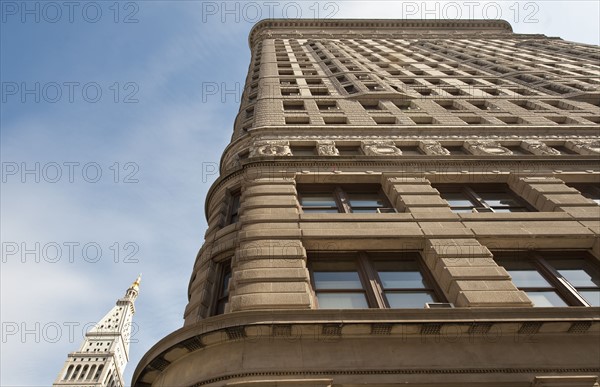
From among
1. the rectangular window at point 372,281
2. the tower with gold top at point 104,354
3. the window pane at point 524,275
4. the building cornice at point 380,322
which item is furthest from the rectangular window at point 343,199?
the tower with gold top at point 104,354

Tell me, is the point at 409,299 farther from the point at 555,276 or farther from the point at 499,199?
the point at 499,199

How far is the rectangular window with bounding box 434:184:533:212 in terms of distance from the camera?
1441cm

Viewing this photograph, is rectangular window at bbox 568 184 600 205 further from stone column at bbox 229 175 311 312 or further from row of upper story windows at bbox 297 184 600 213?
stone column at bbox 229 175 311 312

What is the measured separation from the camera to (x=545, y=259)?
12023 mm

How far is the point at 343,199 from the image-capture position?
14.6 metres

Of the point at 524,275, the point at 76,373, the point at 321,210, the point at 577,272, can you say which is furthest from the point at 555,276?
the point at 76,373

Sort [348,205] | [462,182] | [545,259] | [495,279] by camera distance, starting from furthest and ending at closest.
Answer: [462,182], [348,205], [545,259], [495,279]

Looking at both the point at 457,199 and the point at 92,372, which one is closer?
the point at 457,199

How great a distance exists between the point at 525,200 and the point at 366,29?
49911 mm

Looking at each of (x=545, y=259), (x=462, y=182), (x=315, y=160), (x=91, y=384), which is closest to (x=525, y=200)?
(x=462, y=182)

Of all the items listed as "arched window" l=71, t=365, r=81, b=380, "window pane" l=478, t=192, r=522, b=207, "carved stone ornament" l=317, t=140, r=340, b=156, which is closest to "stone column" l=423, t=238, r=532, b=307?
"window pane" l=478, t=192, r=522, b=207

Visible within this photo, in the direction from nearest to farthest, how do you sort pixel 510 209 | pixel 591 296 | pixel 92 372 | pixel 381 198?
pixel 591 296 < pixel 510 209 < pixel 381 198 < pixel 92 372

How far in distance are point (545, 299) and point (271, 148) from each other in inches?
430

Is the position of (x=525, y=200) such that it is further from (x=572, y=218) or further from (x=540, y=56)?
(x=540, y=56)
